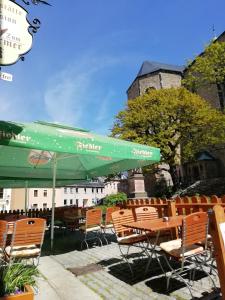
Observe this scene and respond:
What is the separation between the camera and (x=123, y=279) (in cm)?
493

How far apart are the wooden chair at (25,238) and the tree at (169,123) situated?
21.3 m

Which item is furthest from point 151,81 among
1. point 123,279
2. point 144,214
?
point 123,279

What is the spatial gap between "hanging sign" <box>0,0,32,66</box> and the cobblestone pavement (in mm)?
3595

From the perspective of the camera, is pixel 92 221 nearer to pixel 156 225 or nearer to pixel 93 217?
pixel 93 217

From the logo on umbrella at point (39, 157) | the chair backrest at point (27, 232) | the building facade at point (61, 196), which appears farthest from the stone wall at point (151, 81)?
the chair backrest at point (27, 232)

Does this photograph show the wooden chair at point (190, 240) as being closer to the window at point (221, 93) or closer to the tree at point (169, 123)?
the tree at point (169, 123)

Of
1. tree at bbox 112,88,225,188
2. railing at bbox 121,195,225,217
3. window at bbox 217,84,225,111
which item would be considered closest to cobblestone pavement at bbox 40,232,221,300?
railing at bbox 121,195,225,217

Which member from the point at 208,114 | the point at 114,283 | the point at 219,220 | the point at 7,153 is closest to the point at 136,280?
the point at 114,283

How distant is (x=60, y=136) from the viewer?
19.7 ft

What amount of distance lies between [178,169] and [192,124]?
14819 millimetres

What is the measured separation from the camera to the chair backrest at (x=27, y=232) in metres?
4.94

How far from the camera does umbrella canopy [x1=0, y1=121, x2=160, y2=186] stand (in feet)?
17.8

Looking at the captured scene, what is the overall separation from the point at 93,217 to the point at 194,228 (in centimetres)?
426

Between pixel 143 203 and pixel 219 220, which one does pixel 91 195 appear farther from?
pixel 219 220
